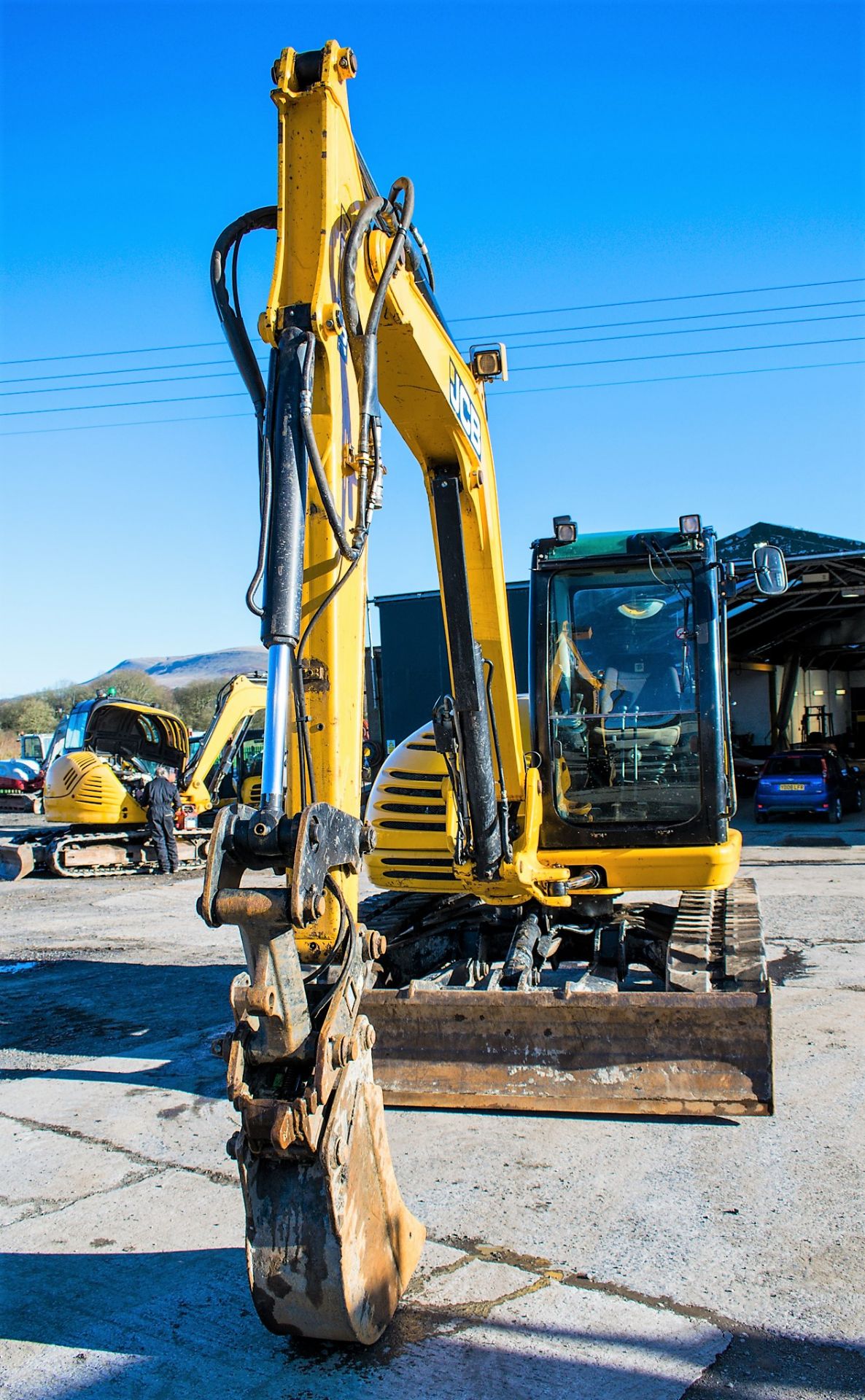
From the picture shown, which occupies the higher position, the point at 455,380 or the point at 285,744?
the point at 455,380

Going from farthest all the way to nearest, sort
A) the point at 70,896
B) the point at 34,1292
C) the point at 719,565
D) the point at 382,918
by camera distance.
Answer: the point at 70,896 → the point at 382,918 → the point at 719,565 → the point at 34,1292

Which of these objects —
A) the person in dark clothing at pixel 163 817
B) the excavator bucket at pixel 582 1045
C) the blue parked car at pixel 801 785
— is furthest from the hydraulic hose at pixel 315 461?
the blue parked car at pixel 801 785

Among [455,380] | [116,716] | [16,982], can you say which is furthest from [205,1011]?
[116,716]

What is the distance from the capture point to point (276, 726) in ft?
10.7

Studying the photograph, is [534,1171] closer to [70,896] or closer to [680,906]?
[680,906]

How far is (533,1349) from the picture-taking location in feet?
10.5

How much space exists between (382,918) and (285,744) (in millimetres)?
3810

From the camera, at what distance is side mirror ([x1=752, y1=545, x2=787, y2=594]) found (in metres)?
5.77

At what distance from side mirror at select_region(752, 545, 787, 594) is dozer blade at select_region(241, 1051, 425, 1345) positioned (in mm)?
3686

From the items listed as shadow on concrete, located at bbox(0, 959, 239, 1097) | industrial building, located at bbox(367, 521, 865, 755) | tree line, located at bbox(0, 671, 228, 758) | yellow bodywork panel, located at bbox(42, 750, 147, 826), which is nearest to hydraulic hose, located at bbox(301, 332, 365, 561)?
shadow on concrete, located at bbox(0, 959, 239, 1097)

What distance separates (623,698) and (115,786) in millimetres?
12116

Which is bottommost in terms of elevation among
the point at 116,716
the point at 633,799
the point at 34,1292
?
the point at 34,1292

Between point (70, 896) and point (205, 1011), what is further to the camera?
point (70, 896)

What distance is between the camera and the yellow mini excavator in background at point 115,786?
15922 mm
